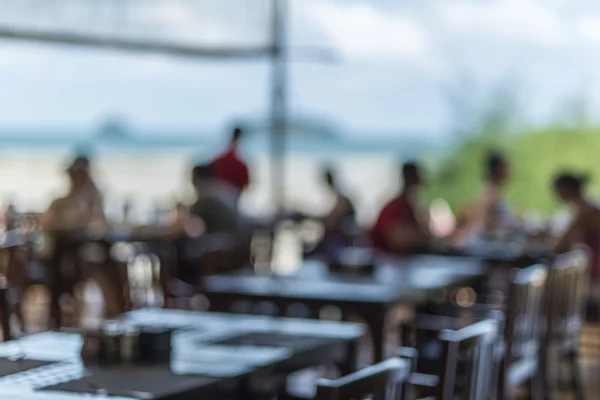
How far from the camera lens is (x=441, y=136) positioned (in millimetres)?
41906

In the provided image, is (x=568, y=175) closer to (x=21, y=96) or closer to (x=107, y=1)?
(x=107, y=1)

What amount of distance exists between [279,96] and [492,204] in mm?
5402

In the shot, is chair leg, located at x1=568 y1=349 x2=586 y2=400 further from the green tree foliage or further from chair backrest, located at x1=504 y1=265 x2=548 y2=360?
the green tree foliage

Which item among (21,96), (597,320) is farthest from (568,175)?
(21,96)

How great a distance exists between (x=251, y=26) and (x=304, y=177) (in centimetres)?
3524

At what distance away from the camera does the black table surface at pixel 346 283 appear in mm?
5531

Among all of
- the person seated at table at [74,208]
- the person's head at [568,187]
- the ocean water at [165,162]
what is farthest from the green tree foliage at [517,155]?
the person's head at [568,187]

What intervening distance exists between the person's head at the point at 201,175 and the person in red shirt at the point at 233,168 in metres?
1.47

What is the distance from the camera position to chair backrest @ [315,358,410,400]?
228 centimetres

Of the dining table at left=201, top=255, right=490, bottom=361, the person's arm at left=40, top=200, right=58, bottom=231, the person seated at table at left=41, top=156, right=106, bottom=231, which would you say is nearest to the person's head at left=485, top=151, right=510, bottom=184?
the dining table at left=201, top=255, right=490, bottom=361

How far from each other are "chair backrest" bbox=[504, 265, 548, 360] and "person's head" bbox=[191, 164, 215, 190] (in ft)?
13.9

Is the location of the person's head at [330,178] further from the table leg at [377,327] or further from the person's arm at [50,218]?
the table leg at [377,327]

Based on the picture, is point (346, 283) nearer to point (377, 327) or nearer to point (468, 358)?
point (377, 327)

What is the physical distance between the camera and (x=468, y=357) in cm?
298
